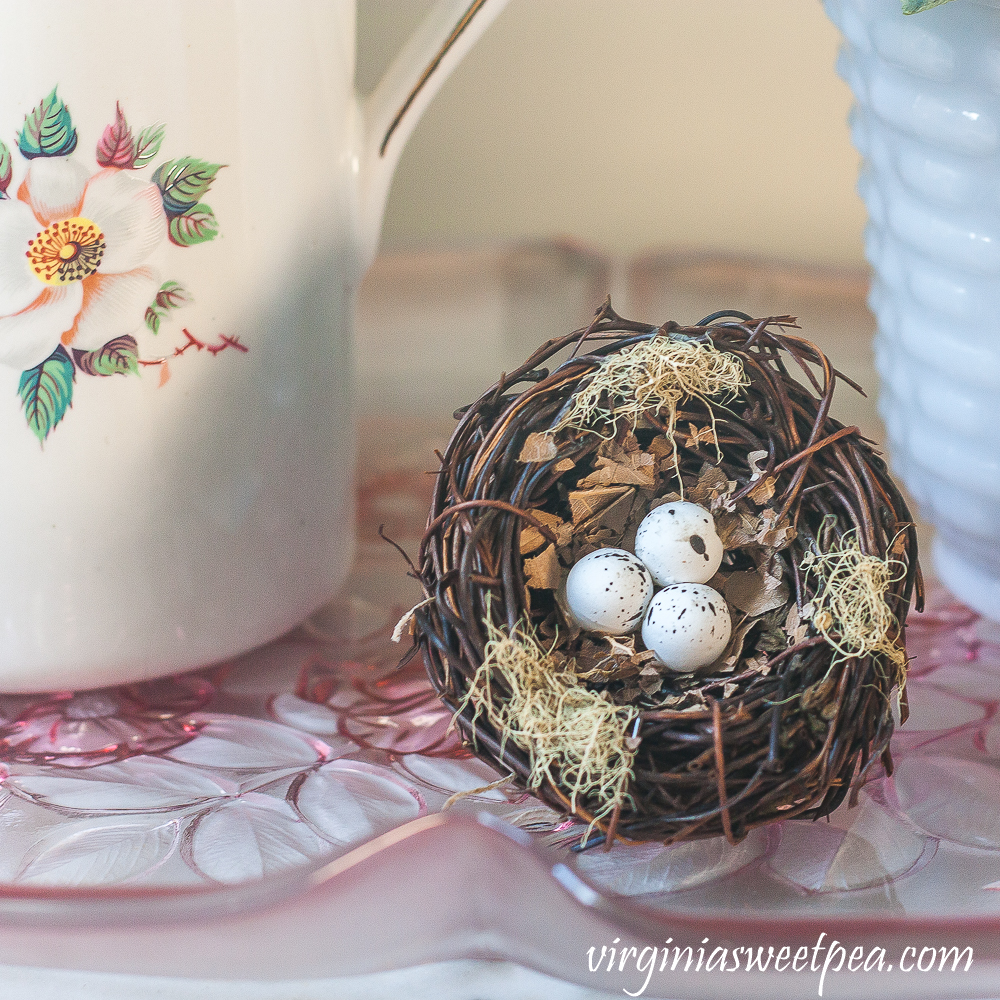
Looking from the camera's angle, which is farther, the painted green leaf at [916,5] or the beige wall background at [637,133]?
the beige wall background at [637,133]

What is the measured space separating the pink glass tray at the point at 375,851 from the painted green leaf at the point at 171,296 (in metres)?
0.15

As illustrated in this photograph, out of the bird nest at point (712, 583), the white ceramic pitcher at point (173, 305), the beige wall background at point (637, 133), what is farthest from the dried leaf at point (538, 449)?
the beige wall background at point (637, 133)

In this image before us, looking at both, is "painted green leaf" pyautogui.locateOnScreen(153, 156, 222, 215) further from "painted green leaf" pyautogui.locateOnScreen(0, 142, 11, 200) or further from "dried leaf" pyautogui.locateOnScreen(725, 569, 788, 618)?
"dried leaf" pyautogui.locateOnScreen(725, 569, 788, 618)

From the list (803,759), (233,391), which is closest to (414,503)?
→ (233,391)

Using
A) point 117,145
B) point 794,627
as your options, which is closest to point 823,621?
point 794,627

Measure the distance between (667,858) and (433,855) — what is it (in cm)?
7

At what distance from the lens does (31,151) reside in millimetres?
328

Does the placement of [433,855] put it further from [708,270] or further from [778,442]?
[708,270]

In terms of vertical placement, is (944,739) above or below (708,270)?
below

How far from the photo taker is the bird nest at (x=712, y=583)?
11.7 inches

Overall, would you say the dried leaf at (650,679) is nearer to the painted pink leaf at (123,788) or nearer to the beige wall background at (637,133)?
the painted pink leaf at (123,788)

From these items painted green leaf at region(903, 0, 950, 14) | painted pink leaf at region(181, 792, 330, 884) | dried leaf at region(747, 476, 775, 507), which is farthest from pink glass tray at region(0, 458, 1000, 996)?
painted green leaf at region(903, 0, 950, 14)

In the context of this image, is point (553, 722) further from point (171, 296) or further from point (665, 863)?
point (171, 296)

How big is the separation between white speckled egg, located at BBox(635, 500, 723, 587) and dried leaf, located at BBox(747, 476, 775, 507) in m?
0.01
